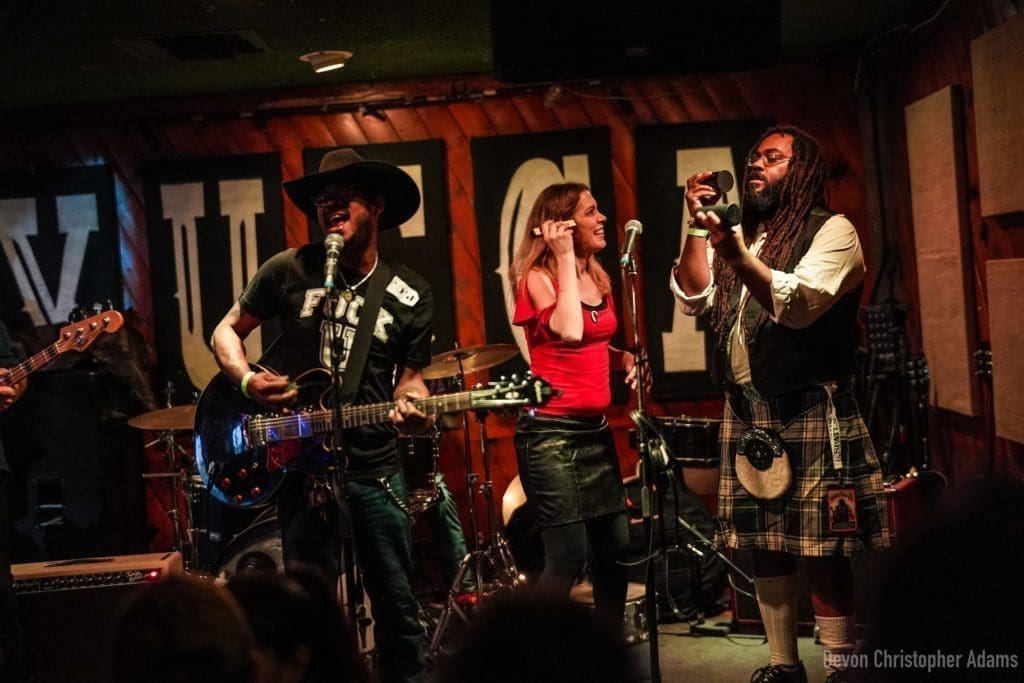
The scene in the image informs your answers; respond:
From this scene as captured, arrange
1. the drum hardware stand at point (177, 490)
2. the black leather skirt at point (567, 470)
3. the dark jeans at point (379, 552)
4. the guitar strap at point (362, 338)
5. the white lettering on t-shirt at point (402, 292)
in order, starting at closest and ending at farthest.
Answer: the dark jeans at point (379, 552) → the guitar strap at point (362, 338) → the white lettering on t-shirt at point (402, 292) → the black leather skirt at point (567, 470) → the drum hardware stand at point (177, 490)

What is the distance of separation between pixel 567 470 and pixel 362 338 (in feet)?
3.25

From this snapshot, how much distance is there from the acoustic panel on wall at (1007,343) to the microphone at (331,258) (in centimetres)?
305

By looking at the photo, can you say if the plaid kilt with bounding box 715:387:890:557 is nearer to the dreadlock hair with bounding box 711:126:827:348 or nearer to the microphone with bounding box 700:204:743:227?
the dreadlock hair with bounding box 711:126:827:348

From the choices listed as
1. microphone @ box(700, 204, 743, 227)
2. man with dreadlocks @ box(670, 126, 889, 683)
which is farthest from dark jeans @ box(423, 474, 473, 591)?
microphone @ box(700, 204, 743, 227)

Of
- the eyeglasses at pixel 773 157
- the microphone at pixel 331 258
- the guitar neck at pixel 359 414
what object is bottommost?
the guitar neck at pixel 359 414

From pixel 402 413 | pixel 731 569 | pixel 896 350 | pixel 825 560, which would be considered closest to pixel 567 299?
pixel 402 413

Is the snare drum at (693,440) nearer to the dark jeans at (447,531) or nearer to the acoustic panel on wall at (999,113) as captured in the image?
the dark jeans at (447,531)

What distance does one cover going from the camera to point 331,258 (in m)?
3.64

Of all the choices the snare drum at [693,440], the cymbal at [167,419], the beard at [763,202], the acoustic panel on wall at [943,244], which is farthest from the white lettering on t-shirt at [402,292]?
the acoustic panel on wall at [943,244]

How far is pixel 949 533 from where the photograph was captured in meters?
1.31

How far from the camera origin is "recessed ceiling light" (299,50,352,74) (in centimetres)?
622

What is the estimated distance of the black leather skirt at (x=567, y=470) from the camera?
4.36 m

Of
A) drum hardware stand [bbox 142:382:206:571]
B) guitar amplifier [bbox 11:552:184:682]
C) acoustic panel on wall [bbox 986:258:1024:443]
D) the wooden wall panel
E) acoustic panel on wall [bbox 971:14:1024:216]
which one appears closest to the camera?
→ acoustic panel on wall [bbox 971:14:1024:216]

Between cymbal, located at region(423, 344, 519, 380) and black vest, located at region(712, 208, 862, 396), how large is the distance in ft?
7.10
